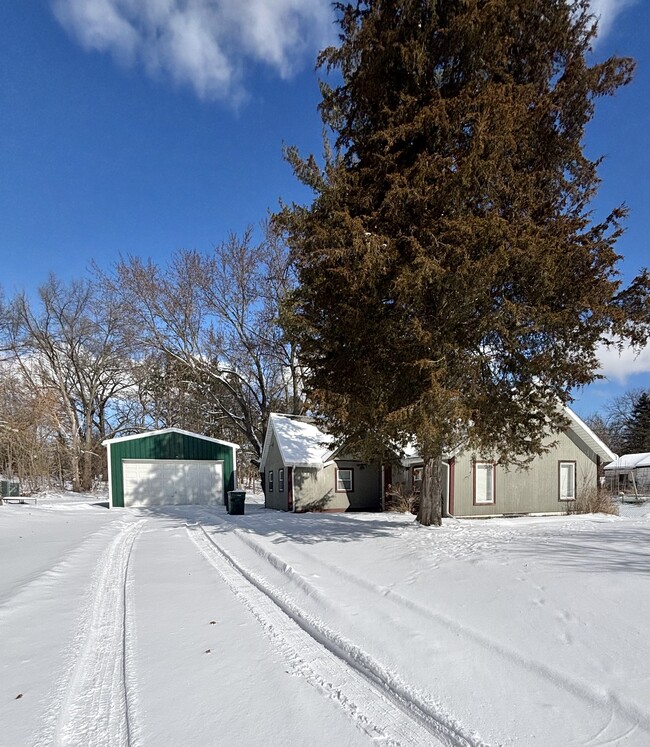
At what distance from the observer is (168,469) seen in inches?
918

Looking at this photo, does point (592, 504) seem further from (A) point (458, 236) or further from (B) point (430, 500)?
(A) point (458, 236)

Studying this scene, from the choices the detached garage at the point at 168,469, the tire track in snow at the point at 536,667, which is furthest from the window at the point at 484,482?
the detached garage at the point at 168,469

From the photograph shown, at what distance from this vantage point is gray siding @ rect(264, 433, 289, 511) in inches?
777

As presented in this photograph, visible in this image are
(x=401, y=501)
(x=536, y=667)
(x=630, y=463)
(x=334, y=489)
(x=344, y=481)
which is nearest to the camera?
(x=536, y=667)

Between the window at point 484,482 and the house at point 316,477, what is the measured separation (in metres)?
4.13

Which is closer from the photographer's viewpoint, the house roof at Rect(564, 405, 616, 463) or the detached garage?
the house roof at Rect(564, 405, 616, 463)

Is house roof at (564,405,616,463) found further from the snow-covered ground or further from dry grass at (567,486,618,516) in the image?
the snow-covered ground

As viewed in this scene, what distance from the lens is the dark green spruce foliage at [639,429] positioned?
168 feet

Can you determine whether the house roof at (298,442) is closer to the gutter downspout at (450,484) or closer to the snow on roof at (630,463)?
the gutter downspout at (450,484)

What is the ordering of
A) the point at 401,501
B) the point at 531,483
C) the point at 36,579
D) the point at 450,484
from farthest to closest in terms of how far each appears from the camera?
the point at 531,483
the point at 401,501
the point at 450,484
the point at 36,579

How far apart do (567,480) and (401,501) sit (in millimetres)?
6605

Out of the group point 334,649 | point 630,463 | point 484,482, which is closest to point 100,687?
point 334,649

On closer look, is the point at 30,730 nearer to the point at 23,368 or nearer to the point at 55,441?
the point at 55,441

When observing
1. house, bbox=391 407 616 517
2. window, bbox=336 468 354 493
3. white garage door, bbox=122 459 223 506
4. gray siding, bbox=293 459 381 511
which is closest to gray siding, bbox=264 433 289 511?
gray siding, bbox=293 459 381 511
